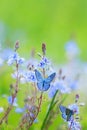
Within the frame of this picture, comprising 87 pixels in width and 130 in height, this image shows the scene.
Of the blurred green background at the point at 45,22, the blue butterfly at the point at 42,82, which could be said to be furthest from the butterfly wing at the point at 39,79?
A: the blurred green background at the point at 45,22

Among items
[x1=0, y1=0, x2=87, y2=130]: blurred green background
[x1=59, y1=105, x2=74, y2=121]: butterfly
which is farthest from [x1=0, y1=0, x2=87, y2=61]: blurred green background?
[x1=59, y1=105, x2=74, y2=121]: butterfly

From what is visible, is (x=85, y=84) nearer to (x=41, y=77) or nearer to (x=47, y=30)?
(x=41, y=77)

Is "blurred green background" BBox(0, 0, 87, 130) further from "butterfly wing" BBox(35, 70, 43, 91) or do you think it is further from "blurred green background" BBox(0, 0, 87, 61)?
"butterfly wing" BBox(35, 70, 43, 91)

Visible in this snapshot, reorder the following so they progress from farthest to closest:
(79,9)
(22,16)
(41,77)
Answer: (79,9)
(22,16)
(41,77)

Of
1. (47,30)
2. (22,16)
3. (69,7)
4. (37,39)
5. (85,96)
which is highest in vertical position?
(69,7)

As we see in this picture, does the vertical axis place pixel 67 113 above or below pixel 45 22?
below

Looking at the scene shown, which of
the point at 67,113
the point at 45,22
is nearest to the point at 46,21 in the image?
the point at 45,22

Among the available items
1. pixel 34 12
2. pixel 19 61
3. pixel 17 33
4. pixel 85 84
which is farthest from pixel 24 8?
pixel 19 61

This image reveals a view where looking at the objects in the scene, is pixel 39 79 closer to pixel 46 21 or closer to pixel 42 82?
pixel 42 82
